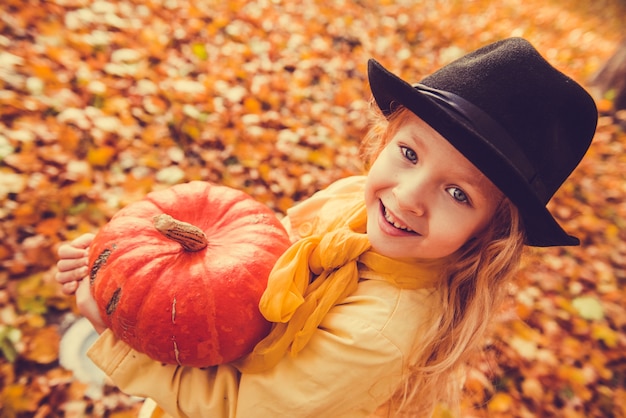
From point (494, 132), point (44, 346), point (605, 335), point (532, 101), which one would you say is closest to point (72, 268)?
point (44, 346)

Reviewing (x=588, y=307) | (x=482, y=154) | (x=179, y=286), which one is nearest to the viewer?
(x=482, y=154)

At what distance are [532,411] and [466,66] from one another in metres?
2.18

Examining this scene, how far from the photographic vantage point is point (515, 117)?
3.27ft

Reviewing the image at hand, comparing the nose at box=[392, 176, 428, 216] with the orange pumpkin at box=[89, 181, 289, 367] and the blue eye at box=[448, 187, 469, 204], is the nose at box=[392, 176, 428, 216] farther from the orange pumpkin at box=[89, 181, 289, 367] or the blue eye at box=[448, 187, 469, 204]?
the orange pumpkin at box=[89, 181, 289, 367]

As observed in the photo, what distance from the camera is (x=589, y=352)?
103 inches

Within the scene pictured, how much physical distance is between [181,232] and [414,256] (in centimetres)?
69

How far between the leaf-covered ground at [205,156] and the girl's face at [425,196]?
5.38 ft

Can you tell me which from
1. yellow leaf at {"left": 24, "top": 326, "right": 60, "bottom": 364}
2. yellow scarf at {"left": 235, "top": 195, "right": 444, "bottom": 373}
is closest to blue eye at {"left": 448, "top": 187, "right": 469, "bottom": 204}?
yellow scarf at {"left": 235, "top": 195, "right": 444, "bottom": 373}

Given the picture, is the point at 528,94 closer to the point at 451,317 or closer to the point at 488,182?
the point at 488,182

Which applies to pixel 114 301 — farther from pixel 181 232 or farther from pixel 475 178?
→ pixel 475 178

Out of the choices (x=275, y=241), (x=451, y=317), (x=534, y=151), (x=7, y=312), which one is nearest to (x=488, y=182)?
(x=534, y=151)

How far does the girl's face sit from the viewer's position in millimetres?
1093

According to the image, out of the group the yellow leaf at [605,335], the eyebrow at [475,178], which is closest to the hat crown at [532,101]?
the eyebrow at [475,178]

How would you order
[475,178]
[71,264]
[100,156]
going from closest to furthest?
[475,178] → [71,264] → [100,156]
